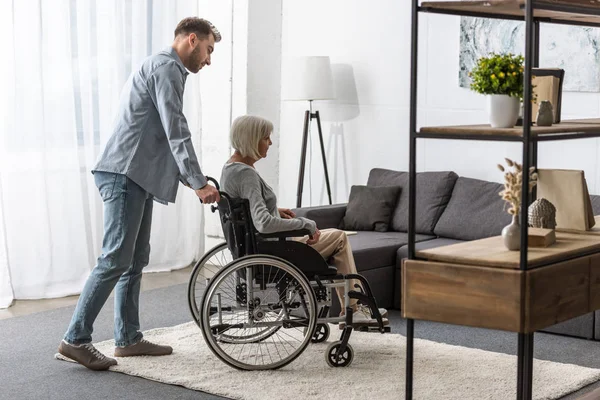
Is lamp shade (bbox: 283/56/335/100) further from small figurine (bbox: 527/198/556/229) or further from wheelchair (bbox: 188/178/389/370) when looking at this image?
small figurine (bbox: 527/198/556/229)

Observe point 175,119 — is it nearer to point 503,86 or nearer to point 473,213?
point 503,86

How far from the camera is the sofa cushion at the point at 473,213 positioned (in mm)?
5691

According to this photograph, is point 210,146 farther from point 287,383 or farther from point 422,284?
point 422,284

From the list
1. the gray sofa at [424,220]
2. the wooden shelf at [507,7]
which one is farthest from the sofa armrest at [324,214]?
the wooden shelf at [507,7]

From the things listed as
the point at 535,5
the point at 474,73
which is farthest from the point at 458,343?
the point at 535,5

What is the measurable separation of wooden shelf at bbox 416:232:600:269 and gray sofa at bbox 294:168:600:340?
1753 mm

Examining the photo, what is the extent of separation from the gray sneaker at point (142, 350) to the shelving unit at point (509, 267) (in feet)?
5.35

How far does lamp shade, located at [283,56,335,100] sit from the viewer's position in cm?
662

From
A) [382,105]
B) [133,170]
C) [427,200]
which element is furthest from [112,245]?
[382,105]

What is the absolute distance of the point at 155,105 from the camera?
4.41 m

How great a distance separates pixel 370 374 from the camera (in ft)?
14.0

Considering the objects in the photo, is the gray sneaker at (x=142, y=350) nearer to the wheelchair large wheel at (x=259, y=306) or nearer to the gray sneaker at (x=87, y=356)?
the gray sneaker at (x=87, y=356)

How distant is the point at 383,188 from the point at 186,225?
1726 millimetres

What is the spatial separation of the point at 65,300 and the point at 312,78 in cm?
A: 214
